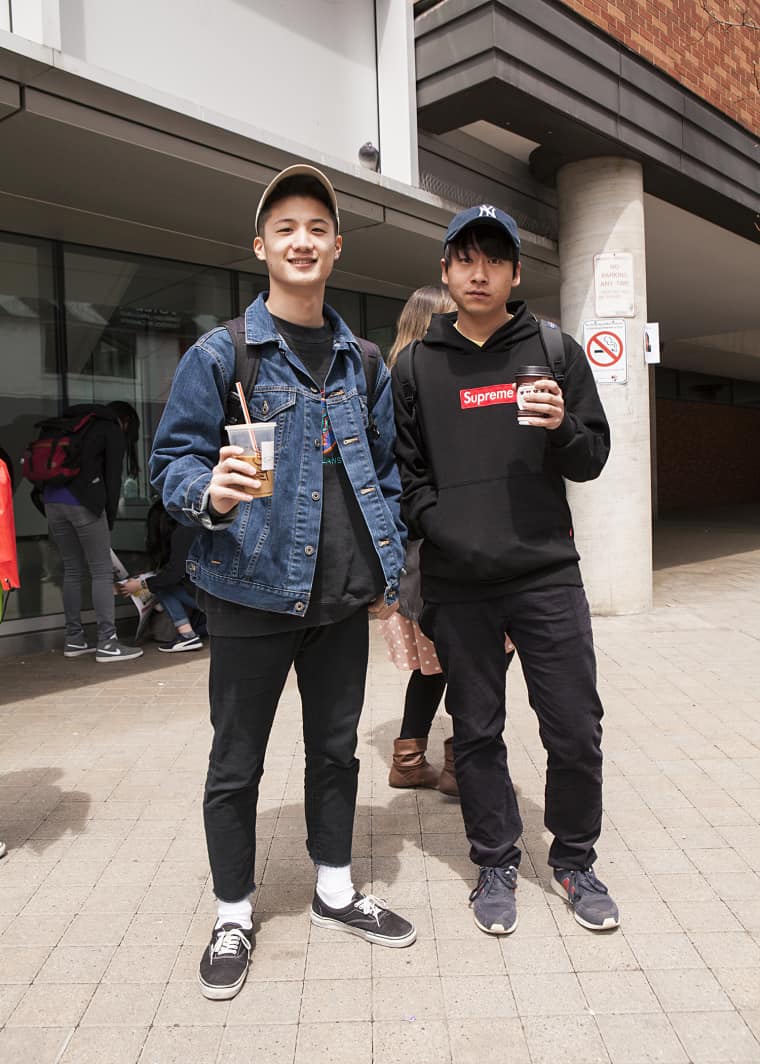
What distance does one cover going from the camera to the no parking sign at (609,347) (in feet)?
24.8

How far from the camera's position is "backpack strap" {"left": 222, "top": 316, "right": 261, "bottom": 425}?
2342mm

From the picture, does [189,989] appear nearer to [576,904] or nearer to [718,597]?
[576,904]

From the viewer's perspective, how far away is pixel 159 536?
6855mm

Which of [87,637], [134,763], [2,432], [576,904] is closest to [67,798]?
[134,763]

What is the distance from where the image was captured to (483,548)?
257 cm

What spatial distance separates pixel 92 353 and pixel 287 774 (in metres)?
4.85

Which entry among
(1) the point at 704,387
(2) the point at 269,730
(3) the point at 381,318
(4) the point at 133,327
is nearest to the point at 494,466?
(2) the point at 269,730

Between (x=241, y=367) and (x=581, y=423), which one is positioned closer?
(x=241, y=367)

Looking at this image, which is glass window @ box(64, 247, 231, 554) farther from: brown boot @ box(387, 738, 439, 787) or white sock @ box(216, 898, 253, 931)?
white sock @ box(216, 898, 253, 931)

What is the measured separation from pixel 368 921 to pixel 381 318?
8.19m

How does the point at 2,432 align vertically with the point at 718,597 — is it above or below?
above

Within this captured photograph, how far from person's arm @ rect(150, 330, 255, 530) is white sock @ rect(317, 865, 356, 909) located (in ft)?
3.91

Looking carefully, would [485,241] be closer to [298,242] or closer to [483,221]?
[483,221]

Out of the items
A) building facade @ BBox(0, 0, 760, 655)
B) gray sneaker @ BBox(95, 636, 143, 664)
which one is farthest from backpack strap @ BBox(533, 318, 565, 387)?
gray sneaker @ BBox(95, 636, 143, 664)
